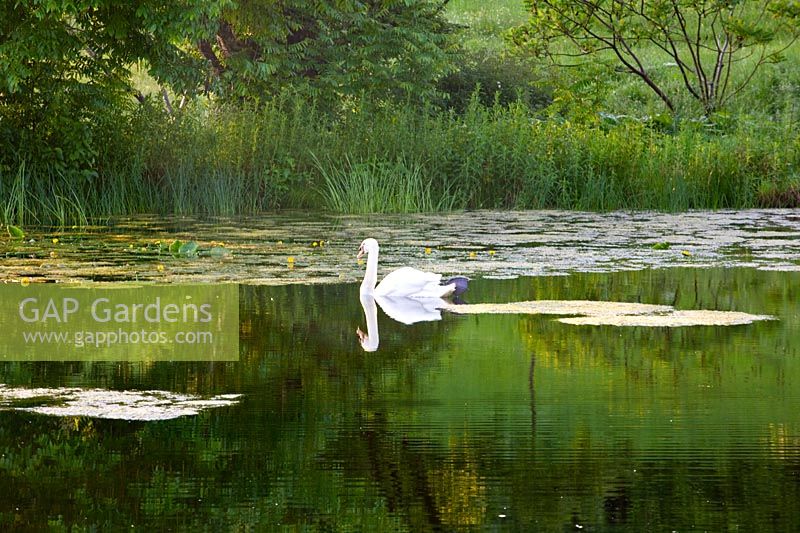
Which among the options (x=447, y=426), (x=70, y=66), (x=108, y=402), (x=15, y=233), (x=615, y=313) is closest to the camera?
(x=447, y=426)

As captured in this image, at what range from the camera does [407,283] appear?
29.9 feet

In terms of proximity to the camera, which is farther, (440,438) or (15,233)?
(15,233)

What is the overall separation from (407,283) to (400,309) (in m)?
0.29

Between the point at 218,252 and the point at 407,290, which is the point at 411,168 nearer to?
the point at 218,252

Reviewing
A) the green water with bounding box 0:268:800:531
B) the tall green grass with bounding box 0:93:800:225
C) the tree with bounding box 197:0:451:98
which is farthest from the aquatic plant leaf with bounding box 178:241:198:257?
the tree with bounding box 197:0:451:98

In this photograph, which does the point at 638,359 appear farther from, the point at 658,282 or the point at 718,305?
the point at 658,282

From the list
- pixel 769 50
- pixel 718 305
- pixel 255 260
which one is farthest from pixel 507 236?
pixel 769 50

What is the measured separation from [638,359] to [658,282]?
3.17 meters

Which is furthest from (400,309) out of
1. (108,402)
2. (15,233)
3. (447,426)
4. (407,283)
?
(15,233)

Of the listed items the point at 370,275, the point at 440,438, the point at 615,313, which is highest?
the point at 370,275

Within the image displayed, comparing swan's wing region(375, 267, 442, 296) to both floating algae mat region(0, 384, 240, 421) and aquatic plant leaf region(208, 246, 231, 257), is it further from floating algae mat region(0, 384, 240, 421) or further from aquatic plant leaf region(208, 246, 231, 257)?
floating algae mat region(0, 384, 240, 421)

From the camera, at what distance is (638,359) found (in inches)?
267

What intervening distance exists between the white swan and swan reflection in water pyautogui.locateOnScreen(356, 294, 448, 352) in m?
0.05

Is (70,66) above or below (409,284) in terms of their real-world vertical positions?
above
